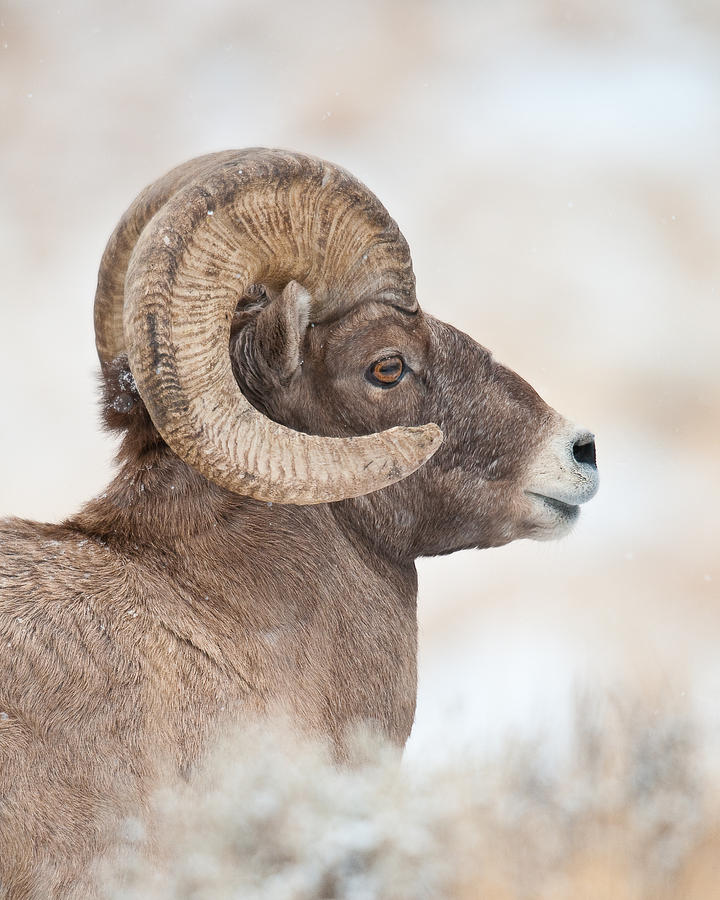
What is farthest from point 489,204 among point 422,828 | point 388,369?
point 422,828

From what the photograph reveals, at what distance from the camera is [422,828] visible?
4.52 m

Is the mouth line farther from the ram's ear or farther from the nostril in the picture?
the ram's ear

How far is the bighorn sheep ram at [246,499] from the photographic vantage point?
13.2 ft

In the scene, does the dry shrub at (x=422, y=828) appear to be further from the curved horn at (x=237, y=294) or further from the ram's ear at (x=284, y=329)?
the ram's ear at (x=284, y=329)

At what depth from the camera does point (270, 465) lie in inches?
169

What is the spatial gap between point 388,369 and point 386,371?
0.04ft

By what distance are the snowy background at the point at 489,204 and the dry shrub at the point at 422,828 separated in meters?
6.72

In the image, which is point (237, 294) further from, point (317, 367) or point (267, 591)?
point (267, 591)

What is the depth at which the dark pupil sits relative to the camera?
500 cm

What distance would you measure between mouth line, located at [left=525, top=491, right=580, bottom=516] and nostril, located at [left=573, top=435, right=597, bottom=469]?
233 millimetres


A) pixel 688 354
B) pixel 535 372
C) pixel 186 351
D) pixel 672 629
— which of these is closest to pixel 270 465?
pixel 186 351

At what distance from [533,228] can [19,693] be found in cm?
1960

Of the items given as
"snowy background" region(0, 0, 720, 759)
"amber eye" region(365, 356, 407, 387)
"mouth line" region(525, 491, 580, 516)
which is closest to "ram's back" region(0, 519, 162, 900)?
"amber eye" region(365, 356, 407, 387)

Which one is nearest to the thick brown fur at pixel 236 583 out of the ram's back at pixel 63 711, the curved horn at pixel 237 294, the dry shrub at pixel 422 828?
the ram's back at pixel 63 711
